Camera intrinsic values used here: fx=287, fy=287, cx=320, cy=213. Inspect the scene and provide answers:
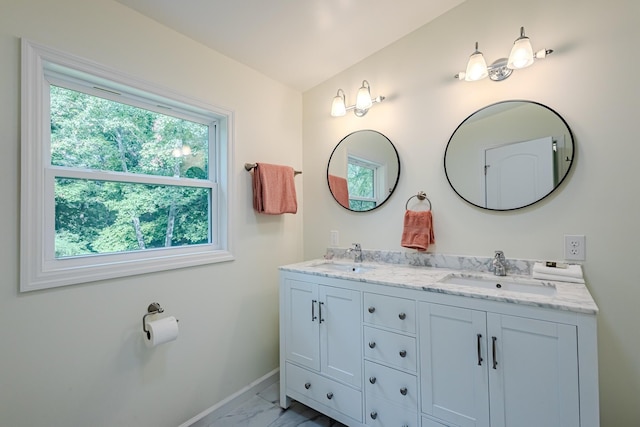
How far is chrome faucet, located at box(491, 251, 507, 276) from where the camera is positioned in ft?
5.14

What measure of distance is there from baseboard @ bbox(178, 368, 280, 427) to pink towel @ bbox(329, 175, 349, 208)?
1.44m

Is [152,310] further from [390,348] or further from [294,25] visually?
[294,25]

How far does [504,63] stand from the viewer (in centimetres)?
160

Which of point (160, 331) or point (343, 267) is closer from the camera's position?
point (160, 331)

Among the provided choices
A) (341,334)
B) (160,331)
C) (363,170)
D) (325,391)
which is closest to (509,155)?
(363,170)

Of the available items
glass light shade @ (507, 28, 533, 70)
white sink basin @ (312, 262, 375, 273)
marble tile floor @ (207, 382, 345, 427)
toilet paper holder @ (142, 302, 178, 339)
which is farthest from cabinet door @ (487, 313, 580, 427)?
toilet paper holder @ (142, 302, 178, 339)

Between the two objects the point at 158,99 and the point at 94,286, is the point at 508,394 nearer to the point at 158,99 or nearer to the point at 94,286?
the point at 94,286

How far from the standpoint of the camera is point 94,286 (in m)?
1.38

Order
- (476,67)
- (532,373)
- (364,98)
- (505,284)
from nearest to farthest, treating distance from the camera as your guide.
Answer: (532,373), (505,284), (476,67), (364,98)

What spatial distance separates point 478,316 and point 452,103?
129 cm

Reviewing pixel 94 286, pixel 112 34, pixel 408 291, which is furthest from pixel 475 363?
pixel 112 34

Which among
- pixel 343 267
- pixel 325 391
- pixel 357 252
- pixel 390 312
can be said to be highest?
pixel 357 252

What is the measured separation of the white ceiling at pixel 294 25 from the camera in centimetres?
158

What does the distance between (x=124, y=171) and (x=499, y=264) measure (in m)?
2.11
